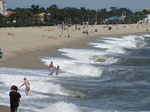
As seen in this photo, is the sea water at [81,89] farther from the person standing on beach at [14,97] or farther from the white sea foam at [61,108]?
the person standing on beach at [14,97]

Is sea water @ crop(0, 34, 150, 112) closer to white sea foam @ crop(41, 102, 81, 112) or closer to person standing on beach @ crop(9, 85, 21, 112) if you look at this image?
white sea foam @ crop(41, 102, 81, 112)

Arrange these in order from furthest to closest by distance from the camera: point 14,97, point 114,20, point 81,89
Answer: point 114,20
point 81,89
point 14,97

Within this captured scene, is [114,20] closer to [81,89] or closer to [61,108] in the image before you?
[81,89]

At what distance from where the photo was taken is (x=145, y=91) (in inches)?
657

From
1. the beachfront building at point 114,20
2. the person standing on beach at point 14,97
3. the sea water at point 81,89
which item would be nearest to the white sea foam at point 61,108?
the sea water at point 81,89

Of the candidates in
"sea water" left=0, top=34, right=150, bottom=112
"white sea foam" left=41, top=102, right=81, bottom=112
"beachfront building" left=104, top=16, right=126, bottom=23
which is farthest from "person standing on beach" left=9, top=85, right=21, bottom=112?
"beachfront building" left=104, top=16, right=126, bottom=23

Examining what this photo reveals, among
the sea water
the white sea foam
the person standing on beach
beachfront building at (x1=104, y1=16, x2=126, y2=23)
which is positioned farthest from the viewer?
beachfront building at (x1=104, y1=16, x2=126, y2=23)

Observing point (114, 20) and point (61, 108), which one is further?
point (114, 20)

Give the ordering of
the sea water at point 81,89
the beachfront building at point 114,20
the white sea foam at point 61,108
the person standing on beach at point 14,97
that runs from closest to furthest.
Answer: the person standing on beach at point 14,97 → the white sea foam at point 61,108 → the sea water at point 81,89 → the beachfront building at point 114,20

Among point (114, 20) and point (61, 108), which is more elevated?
point (114, 20)

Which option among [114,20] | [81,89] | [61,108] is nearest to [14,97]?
[61,108]

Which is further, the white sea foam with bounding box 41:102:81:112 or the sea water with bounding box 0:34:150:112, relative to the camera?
the sea water with bounding box 0:34:150:112

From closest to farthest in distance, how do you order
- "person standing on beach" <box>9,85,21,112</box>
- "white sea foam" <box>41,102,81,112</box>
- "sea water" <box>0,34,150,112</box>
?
"person standing on beach" <box>9,85,21,112</box> → "white sea foam" <box>41,102,81,112</box> → "sea water" <box>0,34,150,112</box>

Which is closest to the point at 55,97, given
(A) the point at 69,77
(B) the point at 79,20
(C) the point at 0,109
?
(C) the point at 0,109
